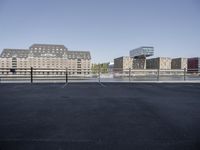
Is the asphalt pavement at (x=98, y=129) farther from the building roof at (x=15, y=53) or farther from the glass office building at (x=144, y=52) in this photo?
the glass office building at (x=144, y=52)

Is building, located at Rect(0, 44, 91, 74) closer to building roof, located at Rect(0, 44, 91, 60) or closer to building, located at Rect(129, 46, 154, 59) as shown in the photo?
building roof, located at Rect(0, 44, 91, 60)

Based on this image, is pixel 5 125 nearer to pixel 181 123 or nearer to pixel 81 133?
pixel 81 133

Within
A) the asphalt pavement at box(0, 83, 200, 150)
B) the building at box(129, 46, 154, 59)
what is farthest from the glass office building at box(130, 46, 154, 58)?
the asphalt pavement at box(0, 83, 200, 150)

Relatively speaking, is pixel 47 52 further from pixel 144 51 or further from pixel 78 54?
pixel 144 51

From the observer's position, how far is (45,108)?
4664mm

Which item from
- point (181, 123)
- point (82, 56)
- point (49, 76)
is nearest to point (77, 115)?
point (181, 123)

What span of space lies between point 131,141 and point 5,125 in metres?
1.97

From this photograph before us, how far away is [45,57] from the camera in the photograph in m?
104

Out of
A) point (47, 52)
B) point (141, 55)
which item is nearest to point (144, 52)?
point (141, 55)

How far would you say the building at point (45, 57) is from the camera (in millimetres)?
92625

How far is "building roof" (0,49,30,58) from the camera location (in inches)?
3625

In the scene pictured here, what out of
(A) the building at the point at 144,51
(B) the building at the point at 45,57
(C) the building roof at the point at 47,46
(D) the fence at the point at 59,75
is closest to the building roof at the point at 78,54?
(B) the building at the point at 45,57

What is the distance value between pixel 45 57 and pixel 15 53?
14.0 m

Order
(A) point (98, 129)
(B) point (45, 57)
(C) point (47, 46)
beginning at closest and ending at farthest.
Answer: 1. (A) point (98, 129)
2. (B) point (45, 57)
3. (C) point (47, 46)
